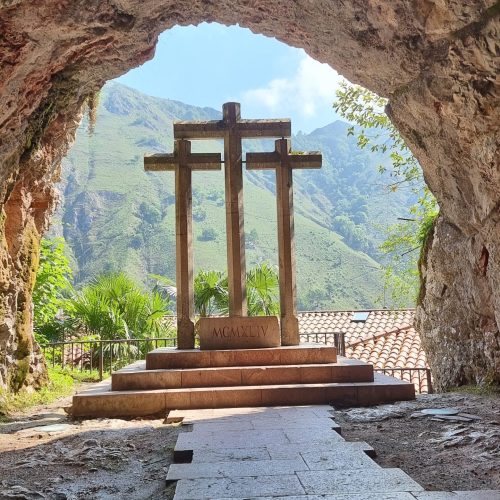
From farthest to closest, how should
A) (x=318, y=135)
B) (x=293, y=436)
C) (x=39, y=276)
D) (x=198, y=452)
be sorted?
(x=318, y=135) → (x=39, y=276) → (x=293, y=436) → (x=198, y=452)

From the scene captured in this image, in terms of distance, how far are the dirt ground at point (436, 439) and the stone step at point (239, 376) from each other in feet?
2.65

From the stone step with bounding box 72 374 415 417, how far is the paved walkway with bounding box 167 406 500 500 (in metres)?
1.02

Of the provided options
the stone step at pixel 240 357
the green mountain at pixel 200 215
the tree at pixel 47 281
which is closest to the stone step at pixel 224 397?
the stone step at pixel 240 357

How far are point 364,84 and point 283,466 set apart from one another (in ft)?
18.9

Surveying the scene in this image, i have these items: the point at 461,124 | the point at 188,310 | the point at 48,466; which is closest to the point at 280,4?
the point at 461,124

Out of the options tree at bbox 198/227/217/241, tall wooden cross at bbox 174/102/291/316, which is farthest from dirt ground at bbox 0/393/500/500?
tree at bbox 198/227/217/241

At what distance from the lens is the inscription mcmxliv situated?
7914 millimetres

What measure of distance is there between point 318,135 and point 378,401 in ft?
387

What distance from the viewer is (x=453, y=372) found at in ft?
28.7

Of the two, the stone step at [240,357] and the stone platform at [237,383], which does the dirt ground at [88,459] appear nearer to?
the stone platform at [237,383]

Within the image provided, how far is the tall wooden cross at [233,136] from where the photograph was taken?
341 inches

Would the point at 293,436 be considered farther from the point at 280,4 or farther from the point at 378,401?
the point at 280,4

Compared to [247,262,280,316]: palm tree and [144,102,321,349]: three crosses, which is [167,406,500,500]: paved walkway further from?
[247,262,280,316]: palm tree

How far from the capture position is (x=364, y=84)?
7719 millimetres
